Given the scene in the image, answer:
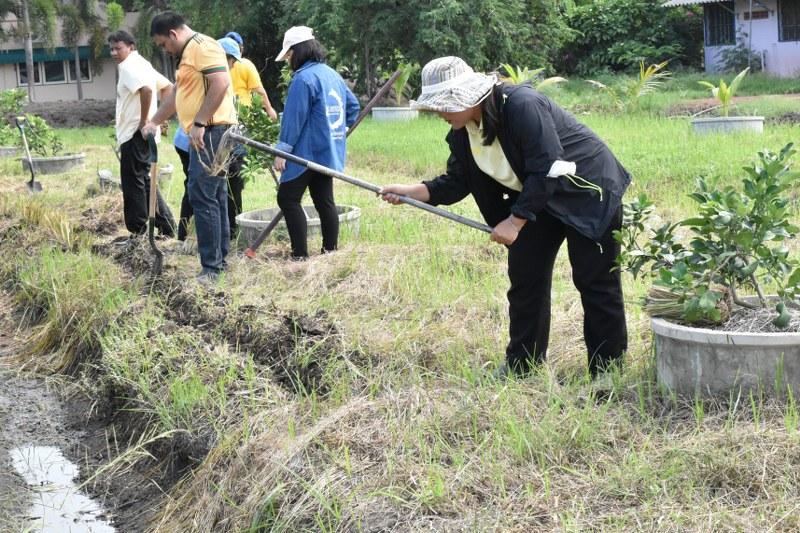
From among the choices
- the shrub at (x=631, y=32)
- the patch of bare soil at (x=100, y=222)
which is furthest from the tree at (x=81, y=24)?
the patch of bare soil at (x=100, y=222)

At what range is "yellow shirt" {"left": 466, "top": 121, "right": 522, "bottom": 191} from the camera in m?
4.40

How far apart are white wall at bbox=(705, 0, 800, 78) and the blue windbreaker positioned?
19.9 m

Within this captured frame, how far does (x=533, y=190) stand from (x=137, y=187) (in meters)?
5.05

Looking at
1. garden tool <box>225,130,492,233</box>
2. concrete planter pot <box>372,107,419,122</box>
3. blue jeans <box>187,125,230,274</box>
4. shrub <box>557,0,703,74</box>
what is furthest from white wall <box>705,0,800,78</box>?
garden tool <box>225,130,492,233</box>

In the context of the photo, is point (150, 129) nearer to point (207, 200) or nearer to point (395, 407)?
point (207, 200)

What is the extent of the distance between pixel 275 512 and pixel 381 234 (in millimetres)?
4362

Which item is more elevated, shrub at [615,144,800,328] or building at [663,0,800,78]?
building at [663,0,800,78]

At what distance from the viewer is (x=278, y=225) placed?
8203 millimetres

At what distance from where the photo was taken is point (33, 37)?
35688mm

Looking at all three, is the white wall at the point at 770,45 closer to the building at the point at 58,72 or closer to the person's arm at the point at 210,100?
the person's arm at the point at 210,100

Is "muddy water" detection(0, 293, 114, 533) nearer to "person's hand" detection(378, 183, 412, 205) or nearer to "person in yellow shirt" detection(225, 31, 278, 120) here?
"person's hand" detection(378, 183, 412, 205)

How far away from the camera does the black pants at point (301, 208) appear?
7109 mm

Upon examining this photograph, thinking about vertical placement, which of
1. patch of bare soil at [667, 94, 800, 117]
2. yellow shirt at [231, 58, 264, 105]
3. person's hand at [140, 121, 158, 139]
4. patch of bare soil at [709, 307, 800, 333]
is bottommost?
patch of bare soil at [709, 307, 800, 333]

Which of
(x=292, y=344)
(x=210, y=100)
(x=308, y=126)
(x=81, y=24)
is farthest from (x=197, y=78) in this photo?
(x=81, y=24)
